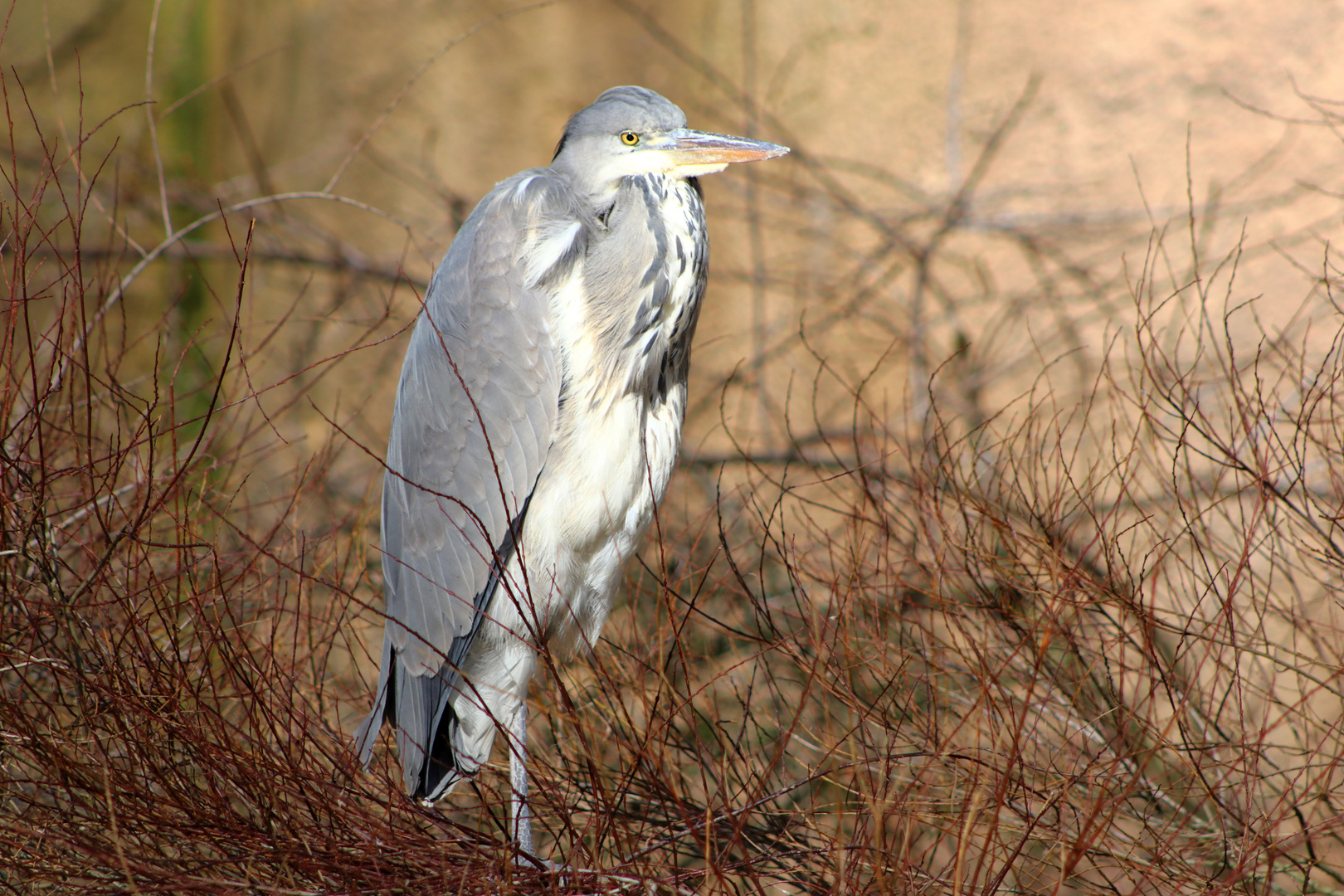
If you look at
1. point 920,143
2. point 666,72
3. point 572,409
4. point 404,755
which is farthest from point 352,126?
point 404,755

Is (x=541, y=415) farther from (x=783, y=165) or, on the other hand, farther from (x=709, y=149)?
(x=783, y=165)

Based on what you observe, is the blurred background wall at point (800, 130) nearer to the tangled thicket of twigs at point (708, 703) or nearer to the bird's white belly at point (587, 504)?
the bird's white belly at point (587, 504)

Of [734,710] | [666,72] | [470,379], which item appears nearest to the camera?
[470,379]

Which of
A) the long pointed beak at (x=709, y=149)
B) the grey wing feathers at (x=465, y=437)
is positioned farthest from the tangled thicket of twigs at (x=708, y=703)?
the long pointed beak at (x=709, y=149)

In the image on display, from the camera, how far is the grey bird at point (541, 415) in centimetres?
146

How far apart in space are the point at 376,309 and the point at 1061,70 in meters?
2.31

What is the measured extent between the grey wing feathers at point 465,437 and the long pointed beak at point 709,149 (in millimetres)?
186

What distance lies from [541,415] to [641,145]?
0.47m

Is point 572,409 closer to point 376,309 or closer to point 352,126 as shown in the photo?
point 376,309

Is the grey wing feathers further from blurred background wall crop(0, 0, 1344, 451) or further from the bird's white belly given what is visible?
blurred background wall crop(0, 0, 1344, 451)

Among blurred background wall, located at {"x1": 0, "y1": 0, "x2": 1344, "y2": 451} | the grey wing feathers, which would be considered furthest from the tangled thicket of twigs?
blurred background wall, located at {"x1": 0, "y1": 0, "x2": 1344, "y2": 451}

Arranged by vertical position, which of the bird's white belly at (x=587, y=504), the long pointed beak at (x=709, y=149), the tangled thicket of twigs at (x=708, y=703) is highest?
the long pointed beak at (x=709, y=149)

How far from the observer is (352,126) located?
3.67 m

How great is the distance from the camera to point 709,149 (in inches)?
60.9
